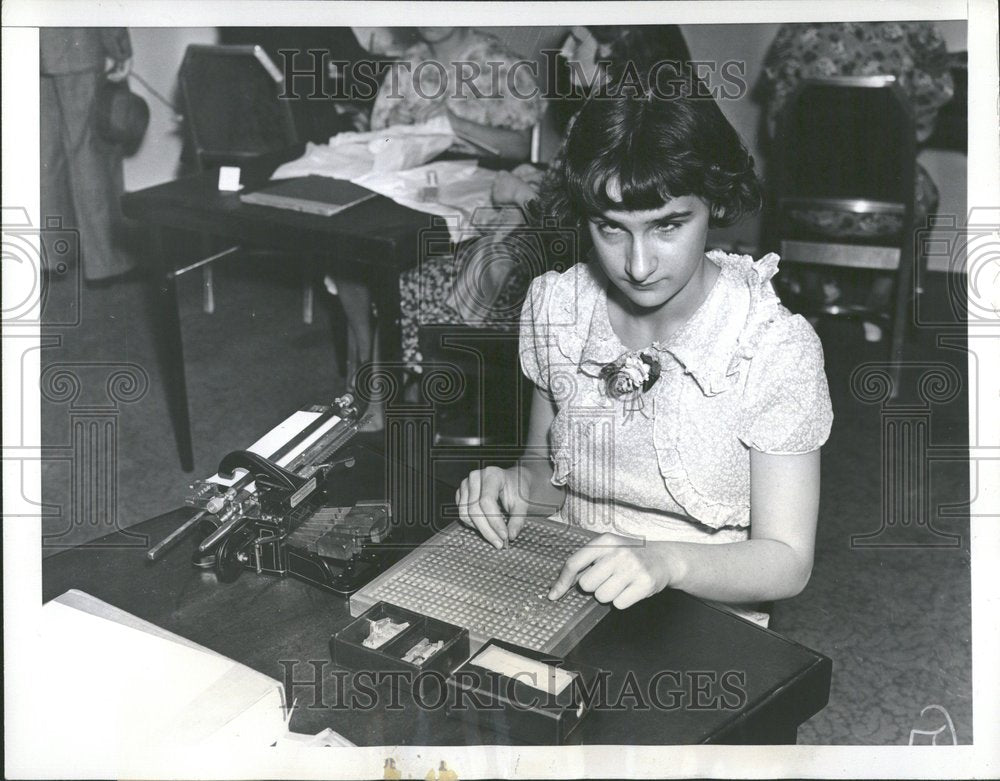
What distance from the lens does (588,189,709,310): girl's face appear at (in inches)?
57.6

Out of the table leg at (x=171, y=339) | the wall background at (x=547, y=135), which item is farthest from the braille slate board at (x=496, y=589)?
the wall background at (x=547, y=135)

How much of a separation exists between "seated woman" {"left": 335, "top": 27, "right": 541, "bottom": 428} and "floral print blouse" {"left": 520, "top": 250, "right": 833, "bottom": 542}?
66.9 inches

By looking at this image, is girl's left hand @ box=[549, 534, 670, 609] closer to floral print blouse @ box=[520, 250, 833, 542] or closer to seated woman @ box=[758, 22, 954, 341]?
floral print blouse @ box=[520, 250, 833, 542]

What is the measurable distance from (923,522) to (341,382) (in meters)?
2.09

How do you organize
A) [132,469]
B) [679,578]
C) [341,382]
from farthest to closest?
[341,382] → [132,469] → [679,578]

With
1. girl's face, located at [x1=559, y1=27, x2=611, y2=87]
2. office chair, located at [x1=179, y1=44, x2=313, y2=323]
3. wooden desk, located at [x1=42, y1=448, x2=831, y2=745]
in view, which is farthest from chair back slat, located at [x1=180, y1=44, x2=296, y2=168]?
wooden desk, located at [x1=42, y1=448, x2=831, y2=745]

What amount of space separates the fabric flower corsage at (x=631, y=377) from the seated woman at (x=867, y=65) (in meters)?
2.15

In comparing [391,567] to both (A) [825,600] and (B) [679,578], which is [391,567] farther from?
(A) [825,600]

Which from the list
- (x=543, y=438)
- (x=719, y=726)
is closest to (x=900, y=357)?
(x=543, y=438)

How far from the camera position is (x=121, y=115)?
422 centimetres

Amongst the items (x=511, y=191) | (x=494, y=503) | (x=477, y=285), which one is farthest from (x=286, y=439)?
(x=511, y=191)

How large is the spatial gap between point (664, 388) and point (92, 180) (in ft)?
10.2

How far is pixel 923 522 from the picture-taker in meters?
3.26

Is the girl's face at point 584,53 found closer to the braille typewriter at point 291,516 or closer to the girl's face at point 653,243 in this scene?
the girl's face at point 653,243
